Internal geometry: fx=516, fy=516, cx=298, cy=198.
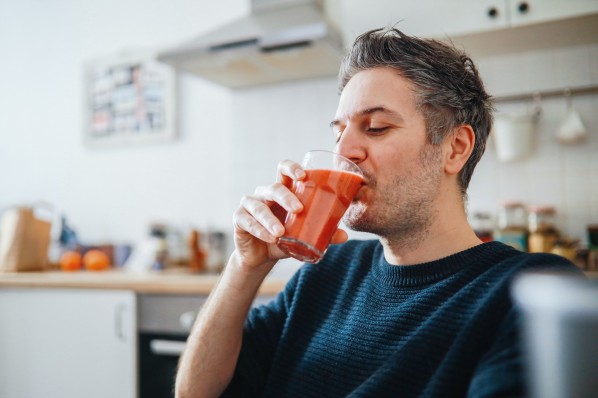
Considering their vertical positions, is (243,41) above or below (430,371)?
above

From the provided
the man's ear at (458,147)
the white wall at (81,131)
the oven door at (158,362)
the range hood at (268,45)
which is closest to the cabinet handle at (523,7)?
the range hood at (268,45)

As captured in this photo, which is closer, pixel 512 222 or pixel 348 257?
pixel 348 257

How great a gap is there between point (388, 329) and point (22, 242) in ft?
7.35

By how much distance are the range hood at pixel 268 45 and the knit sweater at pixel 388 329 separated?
3.87 feet

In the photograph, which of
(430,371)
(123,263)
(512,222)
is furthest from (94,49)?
(430,371)

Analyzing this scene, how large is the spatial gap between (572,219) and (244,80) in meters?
1.65

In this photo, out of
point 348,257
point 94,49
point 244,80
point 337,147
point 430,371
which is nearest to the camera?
point 430,371

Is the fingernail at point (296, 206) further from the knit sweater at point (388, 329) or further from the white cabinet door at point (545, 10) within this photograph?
the white cabinet door at point (545, 10)

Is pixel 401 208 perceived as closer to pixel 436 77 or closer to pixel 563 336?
pixel 436 77

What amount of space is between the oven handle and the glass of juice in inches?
47.7

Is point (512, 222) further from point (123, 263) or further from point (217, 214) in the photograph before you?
point (123, 263)

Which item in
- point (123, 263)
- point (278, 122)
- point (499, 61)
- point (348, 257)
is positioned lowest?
point (123, 263)

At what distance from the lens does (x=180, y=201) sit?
9.69 feet

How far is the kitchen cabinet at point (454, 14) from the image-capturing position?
1833mm
